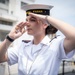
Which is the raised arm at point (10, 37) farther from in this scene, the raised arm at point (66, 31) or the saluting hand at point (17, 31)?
the raised arm at point (66, 31)

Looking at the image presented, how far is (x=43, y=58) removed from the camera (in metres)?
1.30

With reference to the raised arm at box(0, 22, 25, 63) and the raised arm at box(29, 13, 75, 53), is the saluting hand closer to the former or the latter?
the raised arm at box(0, 22, 25, 63)

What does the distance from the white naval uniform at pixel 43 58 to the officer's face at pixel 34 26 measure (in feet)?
0.24

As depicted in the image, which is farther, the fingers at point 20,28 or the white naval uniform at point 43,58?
the fingers at point 20,28

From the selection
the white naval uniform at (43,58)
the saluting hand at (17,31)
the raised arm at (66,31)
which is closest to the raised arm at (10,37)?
the saluting hand at (17,31)

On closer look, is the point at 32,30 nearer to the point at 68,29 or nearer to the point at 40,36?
the point at 40,36

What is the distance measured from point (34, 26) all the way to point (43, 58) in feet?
0.75

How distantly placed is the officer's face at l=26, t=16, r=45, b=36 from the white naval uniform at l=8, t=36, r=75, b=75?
0.07 m

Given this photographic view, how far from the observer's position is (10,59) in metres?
1.48

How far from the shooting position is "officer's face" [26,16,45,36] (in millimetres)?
1348

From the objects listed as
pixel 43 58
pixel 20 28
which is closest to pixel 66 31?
pixel 43 58

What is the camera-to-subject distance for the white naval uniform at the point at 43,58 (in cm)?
126

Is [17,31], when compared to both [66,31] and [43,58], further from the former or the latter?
[66,31]

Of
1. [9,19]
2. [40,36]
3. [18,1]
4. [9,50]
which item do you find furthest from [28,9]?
[18,1]
